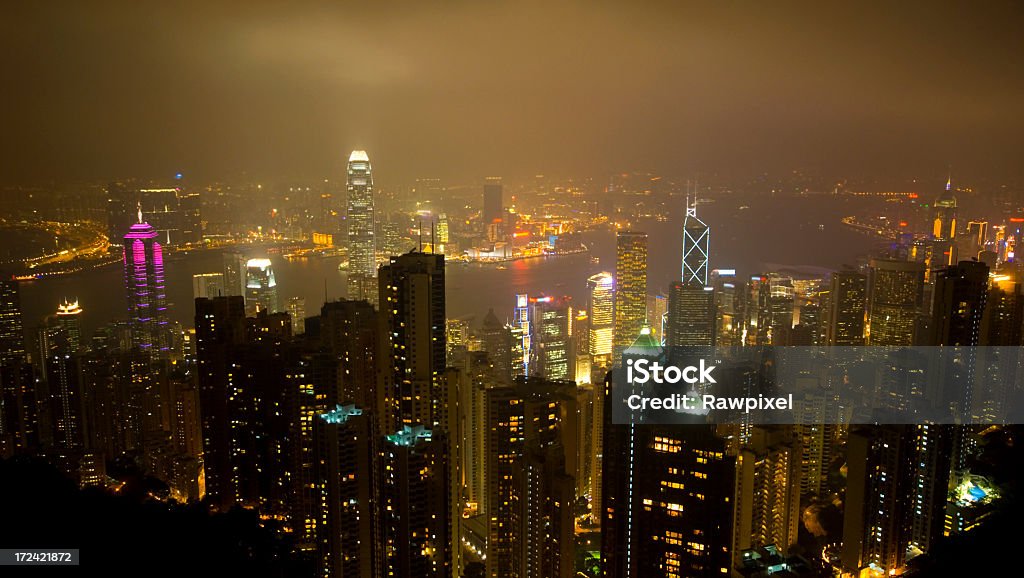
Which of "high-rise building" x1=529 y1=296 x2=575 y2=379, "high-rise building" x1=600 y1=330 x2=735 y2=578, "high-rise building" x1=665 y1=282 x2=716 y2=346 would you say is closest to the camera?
"high-rise building" x1=600 y1=330 x2=735 y2=578

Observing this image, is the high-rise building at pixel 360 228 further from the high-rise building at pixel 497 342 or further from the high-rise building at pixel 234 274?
the high-rise building at pixel 497 342

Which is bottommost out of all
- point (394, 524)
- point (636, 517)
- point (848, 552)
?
point (848, 552)

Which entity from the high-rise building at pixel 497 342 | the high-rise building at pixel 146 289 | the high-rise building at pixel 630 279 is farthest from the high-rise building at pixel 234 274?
the high-rise building at pixel 630 279

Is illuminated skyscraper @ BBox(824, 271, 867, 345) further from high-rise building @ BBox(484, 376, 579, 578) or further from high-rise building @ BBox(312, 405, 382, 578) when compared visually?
high-rise building @ BBox(312, 405, 382, 578)

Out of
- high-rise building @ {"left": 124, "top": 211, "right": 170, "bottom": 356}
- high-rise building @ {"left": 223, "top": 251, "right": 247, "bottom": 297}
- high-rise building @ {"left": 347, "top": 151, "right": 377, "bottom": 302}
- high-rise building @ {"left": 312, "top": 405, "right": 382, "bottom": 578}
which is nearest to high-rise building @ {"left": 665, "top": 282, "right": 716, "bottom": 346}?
high-rise building @ {"left": 347, "top": 151, "right": 377, "bottom": 302}

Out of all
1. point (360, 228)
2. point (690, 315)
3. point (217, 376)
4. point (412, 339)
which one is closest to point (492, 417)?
point (412, 339)

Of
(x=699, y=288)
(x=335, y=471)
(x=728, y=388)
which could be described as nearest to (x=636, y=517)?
(x=728, y=388)

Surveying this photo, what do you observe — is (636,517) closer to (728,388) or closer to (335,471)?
(728,388)
